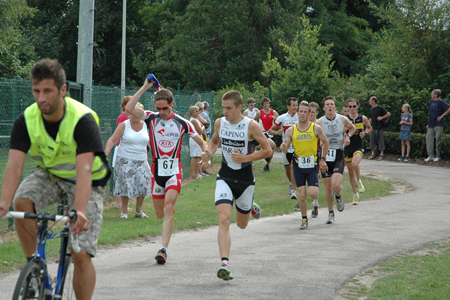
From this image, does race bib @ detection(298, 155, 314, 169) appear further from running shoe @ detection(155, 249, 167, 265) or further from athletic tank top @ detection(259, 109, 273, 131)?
athletic tank top @ detection(259, 109, 273, 131)

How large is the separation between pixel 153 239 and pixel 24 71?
2027cm

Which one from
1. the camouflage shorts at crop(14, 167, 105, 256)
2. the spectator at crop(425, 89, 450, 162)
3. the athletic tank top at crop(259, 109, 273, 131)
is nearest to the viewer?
the camouflage shorts at crop(14, 167, 105, 256)

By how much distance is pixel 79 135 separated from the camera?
12.9 feet

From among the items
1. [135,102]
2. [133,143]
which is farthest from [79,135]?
[133,143]

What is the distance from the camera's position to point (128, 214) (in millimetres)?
10992

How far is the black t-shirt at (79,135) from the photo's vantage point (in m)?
3.91

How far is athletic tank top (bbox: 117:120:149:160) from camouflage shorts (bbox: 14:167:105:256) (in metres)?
5.77

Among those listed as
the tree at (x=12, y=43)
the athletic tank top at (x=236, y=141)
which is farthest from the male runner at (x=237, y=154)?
the tree at (x=12, y=43)

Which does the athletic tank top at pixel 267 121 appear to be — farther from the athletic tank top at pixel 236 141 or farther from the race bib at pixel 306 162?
the athletic tank top at pixel 236 141

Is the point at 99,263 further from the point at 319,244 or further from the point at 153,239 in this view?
the point at 319,244

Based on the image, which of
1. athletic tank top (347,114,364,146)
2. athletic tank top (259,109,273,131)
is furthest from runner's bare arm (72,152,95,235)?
athletic tank top (259,109,273,131)

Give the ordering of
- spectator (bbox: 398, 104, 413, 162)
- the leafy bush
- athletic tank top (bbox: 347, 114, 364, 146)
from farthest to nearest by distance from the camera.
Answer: spectator (bbox: 398, 104, 413, 162) < the leafy bush < athletic tank top (bbox: 347, 114, 364, 146)

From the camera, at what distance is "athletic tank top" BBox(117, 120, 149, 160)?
10.1 m

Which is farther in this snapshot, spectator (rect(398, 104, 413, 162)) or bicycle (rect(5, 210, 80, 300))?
spectator (rect(398, 104, 413, 162))
